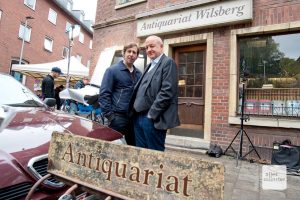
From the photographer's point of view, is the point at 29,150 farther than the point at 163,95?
No

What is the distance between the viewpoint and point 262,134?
19.1 feet

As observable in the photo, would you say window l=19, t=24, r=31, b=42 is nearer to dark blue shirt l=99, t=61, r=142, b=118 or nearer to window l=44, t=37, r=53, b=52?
window l=44, t=37, r=53, b=52

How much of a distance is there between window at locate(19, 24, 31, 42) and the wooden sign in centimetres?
2100

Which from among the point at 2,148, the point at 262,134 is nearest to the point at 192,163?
the point at 2,148

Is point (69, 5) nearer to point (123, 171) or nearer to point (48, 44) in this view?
point (48, 44)

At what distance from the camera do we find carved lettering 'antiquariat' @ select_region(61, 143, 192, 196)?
132 cm

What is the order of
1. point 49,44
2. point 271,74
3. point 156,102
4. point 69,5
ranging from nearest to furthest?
point 156,102, point 271,74, point 49,44, point 69,5

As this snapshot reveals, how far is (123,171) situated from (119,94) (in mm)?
1914

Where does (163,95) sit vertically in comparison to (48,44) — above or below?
below

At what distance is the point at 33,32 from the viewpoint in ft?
71.9

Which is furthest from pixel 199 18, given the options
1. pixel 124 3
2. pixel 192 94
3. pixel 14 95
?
pixel 14 95

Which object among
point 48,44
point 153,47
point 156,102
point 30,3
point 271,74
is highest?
point 30,3

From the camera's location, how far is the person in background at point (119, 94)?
128 inches

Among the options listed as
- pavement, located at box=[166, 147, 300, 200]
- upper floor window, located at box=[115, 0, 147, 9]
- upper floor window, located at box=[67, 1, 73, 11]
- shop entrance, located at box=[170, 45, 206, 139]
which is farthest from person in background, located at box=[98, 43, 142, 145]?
upper floor window, located at box=[67, 1, 73, 11]
